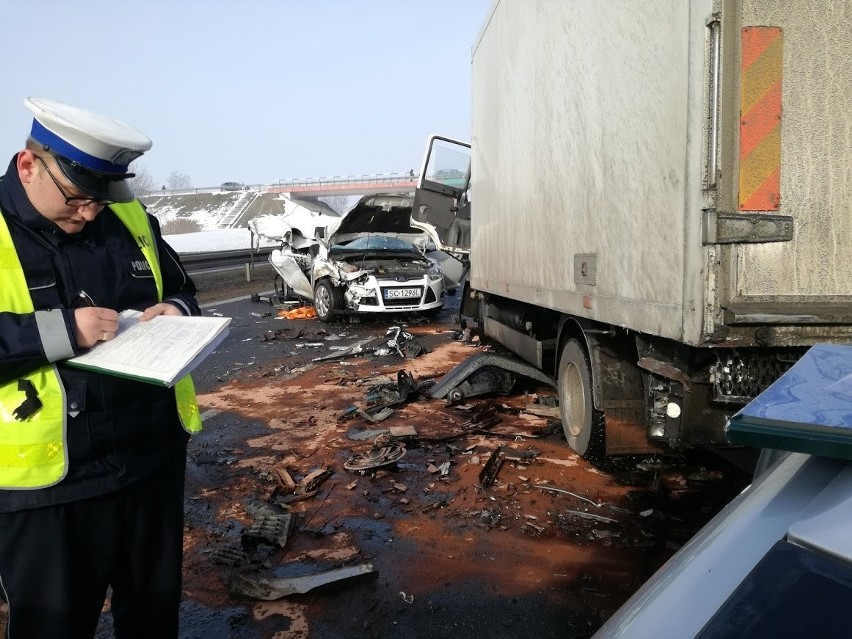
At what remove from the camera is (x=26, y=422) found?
1.78 meters

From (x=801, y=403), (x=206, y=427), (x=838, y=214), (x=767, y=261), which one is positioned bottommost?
(x=206, y=427)

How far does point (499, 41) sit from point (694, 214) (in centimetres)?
407

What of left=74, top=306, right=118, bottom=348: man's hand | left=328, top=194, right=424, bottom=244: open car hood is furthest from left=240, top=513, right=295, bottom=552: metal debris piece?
left=328, top=194, right=424, bottom=244: open car hood

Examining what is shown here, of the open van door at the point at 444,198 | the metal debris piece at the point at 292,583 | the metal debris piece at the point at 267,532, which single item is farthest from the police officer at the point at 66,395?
the open van door at the point at 444,198

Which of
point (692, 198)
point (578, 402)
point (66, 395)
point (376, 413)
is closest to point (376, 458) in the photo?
point (376, 413)

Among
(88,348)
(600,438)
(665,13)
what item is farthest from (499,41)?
(88,348)

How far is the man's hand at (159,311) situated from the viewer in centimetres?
206

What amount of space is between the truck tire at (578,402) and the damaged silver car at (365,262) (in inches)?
281

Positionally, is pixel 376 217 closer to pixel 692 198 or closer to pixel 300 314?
pixel 300 314

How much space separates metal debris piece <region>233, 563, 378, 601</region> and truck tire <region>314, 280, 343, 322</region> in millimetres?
9379

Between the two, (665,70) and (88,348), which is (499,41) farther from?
(88,348)

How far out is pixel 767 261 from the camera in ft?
9.24

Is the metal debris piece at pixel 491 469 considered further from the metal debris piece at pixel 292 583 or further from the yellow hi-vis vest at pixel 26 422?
the yellow hi-vis vest at pixel 26 422

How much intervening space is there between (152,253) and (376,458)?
2.95 m
